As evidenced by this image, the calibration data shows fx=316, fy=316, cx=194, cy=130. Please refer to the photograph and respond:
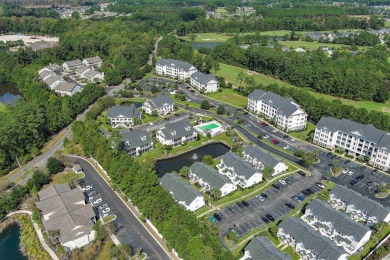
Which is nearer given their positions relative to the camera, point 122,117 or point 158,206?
point 158,206

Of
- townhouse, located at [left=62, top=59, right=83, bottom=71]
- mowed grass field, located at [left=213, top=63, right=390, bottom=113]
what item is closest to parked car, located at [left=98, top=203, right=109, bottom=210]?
mowed grass field, located at [left=213, top=63, right=390, bottom=113]

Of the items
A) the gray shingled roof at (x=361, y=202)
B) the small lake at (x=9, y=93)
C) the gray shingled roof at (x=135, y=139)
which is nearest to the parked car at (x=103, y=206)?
the gray shingled roof at (x=135, y=139)

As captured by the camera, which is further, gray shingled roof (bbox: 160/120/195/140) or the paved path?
gray shingled roof (bbox: 160/120/195/140)

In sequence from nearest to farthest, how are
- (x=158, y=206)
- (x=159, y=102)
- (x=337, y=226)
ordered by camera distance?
(x=337, y=226) → (x=158, y=206) → (x=159, y=102)

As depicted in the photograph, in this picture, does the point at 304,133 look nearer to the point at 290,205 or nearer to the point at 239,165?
the point at 239,165

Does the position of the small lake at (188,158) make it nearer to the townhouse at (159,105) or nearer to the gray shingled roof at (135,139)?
the gray shingled roof at (135,139)

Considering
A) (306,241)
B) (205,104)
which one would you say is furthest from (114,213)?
(205,104)

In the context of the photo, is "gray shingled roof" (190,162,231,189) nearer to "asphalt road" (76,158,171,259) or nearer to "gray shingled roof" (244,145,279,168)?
"gray shingled roof" (244,145,279,168)
